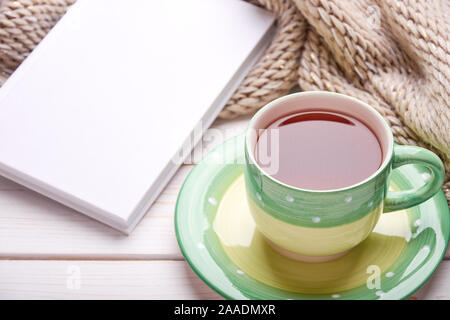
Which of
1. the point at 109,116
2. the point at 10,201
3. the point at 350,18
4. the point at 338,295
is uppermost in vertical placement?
the point at 350,18

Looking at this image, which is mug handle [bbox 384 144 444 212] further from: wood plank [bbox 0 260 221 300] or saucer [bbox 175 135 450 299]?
wood plank [bbox 0 260 221 300]

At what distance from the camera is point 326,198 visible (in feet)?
1.54

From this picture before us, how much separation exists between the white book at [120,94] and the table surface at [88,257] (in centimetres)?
2

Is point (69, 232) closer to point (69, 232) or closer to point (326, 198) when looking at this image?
point (69, 232)

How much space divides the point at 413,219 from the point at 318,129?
0.45ft

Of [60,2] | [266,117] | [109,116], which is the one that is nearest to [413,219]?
[266,117]

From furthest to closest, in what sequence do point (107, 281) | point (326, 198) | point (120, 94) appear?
point (120, 94), point (107, 281), point (326, 198)

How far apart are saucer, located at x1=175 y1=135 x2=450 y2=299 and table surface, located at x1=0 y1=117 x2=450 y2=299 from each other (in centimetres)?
5

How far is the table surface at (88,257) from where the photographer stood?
580 mm

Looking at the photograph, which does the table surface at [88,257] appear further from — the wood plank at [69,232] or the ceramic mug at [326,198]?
the ceramic mug at [326,198]

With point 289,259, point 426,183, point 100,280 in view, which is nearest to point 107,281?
point 100,280

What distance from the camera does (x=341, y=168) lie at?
515 millimetres

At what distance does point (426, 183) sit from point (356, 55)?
214 millimetres

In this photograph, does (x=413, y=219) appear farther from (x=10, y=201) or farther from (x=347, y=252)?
(x=10, y=201)
